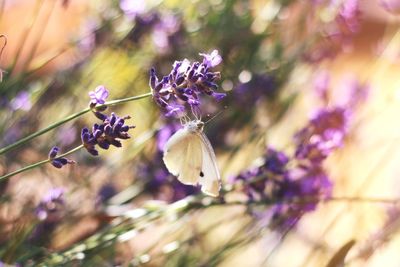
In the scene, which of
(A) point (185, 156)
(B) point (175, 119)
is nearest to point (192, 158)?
(A) point (185, 156)

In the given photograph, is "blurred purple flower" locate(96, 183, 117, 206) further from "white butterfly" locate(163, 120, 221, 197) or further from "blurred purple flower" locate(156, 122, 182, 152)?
"white butterfly" locate(163, 120, 221, 197)

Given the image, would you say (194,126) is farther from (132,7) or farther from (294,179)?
(132,7)

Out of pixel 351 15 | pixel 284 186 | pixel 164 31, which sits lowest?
pixel 284 186

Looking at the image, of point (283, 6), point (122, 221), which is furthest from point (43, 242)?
point (283, 6)

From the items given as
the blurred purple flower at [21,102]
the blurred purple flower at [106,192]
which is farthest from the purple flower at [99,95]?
the blurred purple flower at [106,192]

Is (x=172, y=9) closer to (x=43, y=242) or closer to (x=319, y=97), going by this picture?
(x=319, y=97)

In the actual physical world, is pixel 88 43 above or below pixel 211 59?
above
